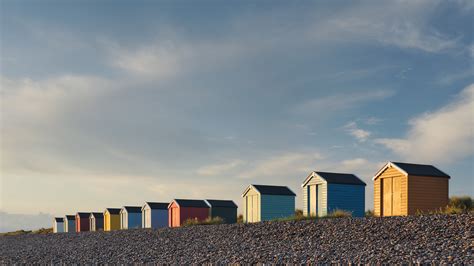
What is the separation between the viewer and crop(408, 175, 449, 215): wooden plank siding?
26156 mm

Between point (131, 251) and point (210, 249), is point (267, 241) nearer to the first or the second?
point (210, 249)

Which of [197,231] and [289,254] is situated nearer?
[289,254]

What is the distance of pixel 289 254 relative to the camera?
52.7ft

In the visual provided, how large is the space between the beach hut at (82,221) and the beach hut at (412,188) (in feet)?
137

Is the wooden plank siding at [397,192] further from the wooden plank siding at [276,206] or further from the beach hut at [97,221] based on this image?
the beach hut at [97,221]

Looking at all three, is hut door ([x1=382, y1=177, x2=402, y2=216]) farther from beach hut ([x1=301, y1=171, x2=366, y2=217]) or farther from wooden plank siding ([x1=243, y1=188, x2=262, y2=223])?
wooden plank siding ([x1=243, y1=188, x2=262, y2=223])

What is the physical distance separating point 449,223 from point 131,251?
1286 centimetres

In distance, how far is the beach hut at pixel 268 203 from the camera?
1415 inches

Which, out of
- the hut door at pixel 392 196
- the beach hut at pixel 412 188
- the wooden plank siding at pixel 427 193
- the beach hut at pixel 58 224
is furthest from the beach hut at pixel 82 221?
the wooden plank siding at pixel 427 193

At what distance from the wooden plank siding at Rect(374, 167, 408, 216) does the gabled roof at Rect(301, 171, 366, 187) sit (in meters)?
3.39

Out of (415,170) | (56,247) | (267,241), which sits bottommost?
(56,247)

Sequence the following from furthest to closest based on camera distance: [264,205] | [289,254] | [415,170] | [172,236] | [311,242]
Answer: [264,205], [415,170], [172,236], [311,242], [289,254]

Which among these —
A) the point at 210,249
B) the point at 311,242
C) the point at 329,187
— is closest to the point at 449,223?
the point at 311,242

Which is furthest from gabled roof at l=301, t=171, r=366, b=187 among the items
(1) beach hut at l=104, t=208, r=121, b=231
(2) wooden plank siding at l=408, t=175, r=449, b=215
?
(1) beach hut at l=104, t=208, r=121, b=231
